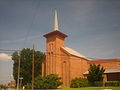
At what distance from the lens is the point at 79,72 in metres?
53.1

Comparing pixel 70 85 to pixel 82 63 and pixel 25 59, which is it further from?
pixel 25 59

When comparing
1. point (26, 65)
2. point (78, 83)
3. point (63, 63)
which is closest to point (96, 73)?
point (78, 83)

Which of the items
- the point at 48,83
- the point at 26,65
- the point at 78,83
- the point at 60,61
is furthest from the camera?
the point at 26,65

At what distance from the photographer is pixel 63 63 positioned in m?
51.1

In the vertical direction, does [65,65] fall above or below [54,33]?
below

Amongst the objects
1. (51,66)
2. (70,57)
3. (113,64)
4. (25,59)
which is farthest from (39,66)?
(113,64)

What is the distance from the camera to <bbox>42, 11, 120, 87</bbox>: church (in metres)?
49.2

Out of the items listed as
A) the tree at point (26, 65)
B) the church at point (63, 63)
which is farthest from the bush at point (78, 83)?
the tree at point (26, 65)

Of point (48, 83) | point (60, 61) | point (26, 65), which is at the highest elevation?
point (60, 61)

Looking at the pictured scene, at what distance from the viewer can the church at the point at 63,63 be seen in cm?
4916

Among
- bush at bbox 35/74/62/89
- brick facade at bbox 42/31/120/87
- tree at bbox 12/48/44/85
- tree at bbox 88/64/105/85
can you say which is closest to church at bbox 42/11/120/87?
brick facade at bbox 42/31/120/87

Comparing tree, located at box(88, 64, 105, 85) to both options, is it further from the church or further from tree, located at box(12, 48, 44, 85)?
tree, located at box(12, 48, 44, 85)

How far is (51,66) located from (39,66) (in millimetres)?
14526

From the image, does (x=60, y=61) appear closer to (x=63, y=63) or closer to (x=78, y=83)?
(x=63, y=63)
